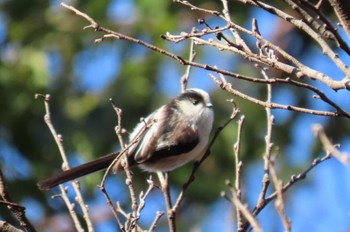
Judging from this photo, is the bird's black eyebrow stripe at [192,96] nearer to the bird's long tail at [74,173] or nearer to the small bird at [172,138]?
the small bird at [172,138]

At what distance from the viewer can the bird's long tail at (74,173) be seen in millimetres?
3773

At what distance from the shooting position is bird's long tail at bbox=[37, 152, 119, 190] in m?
3.77

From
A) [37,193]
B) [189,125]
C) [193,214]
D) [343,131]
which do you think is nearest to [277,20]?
[343,131]

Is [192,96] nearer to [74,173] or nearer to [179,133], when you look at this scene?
[179,133]

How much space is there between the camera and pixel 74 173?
3984 mm

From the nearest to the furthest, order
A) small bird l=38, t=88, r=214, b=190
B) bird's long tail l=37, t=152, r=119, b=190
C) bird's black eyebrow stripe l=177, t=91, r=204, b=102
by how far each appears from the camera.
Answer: bird's long tail l=37, t=152, r=119, b=190 → small bird l=38, t=88, r=214, b=190 → bird's black eyebrow stripe l=177, t=91, r=204, b=102

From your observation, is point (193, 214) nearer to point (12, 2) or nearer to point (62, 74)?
point (62, 74)

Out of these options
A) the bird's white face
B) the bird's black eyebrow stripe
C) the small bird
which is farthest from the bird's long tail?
the bird's black eyebrow stripe

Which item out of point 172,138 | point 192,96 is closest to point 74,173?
point 172,138

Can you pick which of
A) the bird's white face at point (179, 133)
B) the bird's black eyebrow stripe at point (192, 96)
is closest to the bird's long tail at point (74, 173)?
the bird's white face at point (179, 133)

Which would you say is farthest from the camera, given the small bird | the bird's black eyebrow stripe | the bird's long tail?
the bird's black eyebrow stripe

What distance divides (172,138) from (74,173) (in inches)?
25.4

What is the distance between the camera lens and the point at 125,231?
8.19 ft

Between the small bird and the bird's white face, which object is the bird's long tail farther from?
the bird's white face
